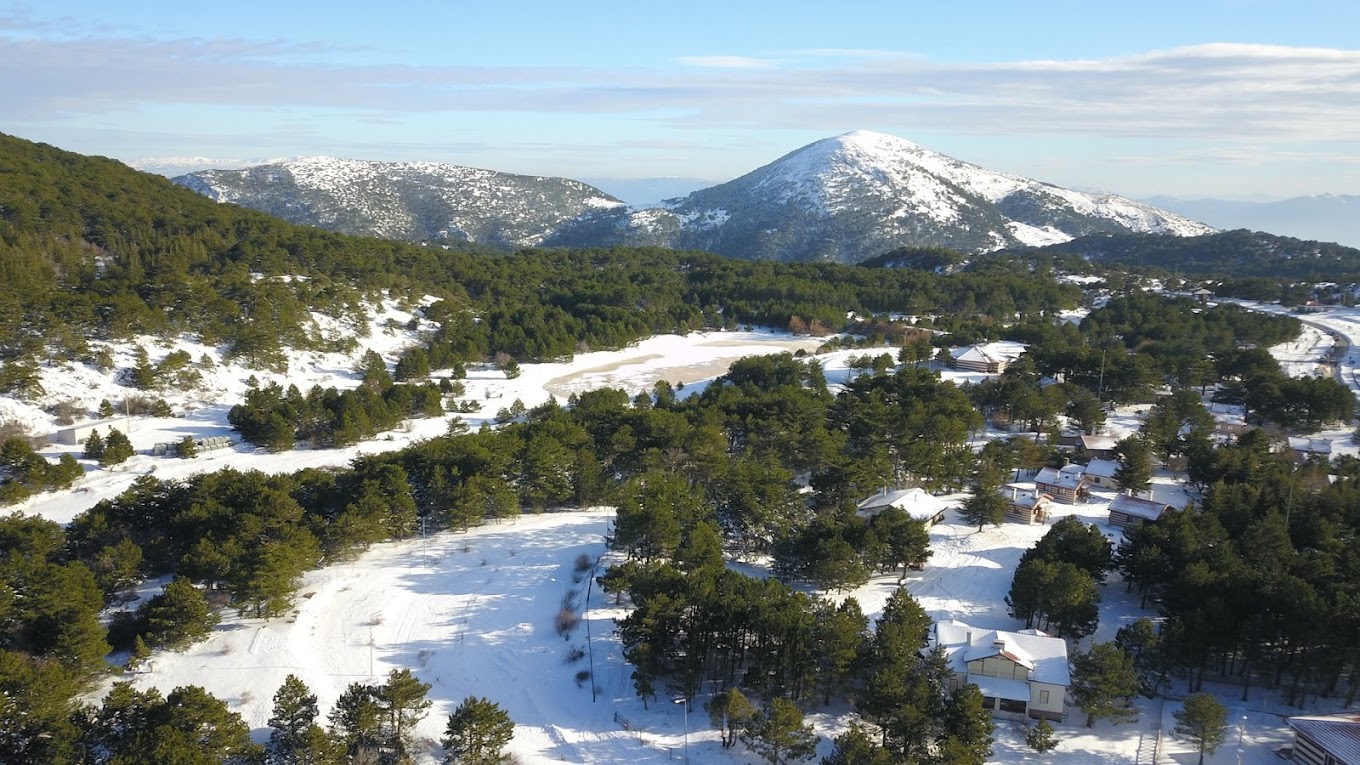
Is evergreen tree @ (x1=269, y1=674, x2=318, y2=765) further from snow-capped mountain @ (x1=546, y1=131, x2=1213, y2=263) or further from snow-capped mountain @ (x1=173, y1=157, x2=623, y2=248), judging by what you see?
snow-capped mountain @ (x1=173, y1=157, x2=623, y2=248)

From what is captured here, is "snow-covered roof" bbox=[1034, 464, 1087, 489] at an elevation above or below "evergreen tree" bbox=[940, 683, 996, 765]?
above

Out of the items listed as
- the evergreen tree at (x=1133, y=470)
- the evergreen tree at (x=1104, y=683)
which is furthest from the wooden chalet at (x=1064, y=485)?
the evergreen tree at (x=1104, y=683)

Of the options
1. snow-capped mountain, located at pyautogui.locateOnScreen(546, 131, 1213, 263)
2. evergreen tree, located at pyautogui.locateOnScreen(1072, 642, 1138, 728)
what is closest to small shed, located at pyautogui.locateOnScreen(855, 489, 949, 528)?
evergreen tree, located at pyautogui.locateOnScreen(1072, 642, 1138, 728)

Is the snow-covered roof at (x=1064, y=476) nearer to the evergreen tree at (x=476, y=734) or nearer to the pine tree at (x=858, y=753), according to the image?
the pine tree at (x=858, y=753)

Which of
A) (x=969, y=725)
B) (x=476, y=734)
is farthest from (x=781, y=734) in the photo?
(x=476, y=734)

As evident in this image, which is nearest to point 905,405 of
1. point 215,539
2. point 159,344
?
Result: point 215,539

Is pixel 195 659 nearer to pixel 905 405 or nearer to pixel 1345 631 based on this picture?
pixel 1345 631

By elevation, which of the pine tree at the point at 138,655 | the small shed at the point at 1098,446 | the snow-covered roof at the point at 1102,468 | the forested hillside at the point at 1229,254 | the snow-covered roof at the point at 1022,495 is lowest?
the pine tree at the point at 138,655
